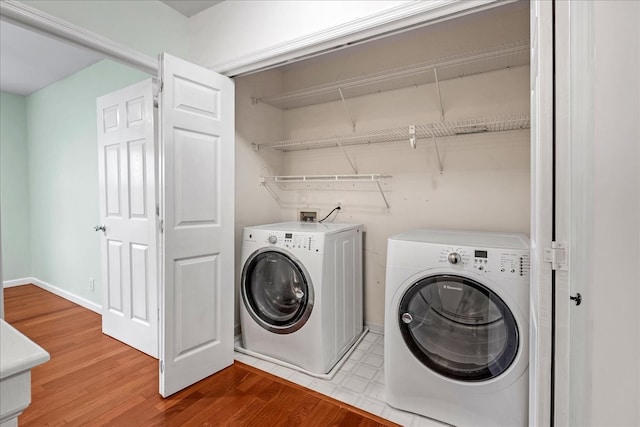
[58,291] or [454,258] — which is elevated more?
[454,258]

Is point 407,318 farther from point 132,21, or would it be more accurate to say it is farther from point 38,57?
point 38,57

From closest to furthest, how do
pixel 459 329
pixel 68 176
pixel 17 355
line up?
pixel 17 355
pixel 459 329
pixel 68 176

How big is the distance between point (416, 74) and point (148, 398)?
2.67m

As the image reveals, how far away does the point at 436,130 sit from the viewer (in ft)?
6.95

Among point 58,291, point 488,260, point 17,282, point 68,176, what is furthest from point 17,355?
point 17,282

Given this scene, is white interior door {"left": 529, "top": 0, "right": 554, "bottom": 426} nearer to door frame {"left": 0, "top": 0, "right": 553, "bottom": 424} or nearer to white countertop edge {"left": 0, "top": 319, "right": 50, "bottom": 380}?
door frame {"left": 0, "top": 0, "right": 553, "bottom": 424}

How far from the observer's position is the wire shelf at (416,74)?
181cm

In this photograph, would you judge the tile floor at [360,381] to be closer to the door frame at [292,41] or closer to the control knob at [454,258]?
the control knob at [454,258]

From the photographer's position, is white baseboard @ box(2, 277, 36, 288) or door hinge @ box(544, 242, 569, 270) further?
white baseboard @ box(2, 277, 36, 288)

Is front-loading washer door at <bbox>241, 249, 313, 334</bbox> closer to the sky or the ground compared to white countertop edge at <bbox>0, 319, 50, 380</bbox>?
closer to the ground

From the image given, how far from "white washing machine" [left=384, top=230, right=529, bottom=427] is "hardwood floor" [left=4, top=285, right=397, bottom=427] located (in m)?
0.30

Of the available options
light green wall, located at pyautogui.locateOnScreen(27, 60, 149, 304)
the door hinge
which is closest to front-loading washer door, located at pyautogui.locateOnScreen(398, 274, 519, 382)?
the door hinge

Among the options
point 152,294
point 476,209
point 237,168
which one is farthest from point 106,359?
point 476,209

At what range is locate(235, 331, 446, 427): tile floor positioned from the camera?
1602 mm
